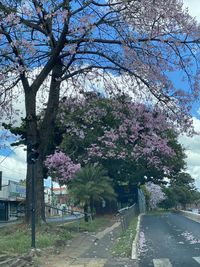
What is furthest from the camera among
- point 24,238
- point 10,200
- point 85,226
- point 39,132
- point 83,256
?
point 10,200

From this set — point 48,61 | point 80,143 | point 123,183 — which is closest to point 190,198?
point 123,183

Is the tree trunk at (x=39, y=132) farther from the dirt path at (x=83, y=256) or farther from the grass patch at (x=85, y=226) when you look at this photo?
the grass patch at (x=85, y=226)

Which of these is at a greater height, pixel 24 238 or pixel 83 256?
pixel 24 238

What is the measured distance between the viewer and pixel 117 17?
17.0 metres

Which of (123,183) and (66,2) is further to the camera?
(123,183)

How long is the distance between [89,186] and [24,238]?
18.7m

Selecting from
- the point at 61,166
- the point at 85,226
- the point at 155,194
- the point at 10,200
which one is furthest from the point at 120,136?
the point at 155,194

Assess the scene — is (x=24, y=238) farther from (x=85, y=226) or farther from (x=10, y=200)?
(x=10, y=200)

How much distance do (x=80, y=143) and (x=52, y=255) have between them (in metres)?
25.5

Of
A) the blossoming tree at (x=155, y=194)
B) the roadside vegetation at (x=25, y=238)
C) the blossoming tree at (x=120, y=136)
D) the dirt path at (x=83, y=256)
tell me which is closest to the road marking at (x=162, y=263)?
the dirt path at (x=83, y=256)

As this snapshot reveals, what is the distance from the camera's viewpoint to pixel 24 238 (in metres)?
16.7

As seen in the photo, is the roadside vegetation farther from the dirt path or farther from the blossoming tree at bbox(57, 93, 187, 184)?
the blossoming tree at bbox(57, 93, 187, 184)

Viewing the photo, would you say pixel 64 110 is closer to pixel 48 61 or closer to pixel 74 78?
pixel 74 78

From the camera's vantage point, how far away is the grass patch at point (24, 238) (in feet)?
49.2
